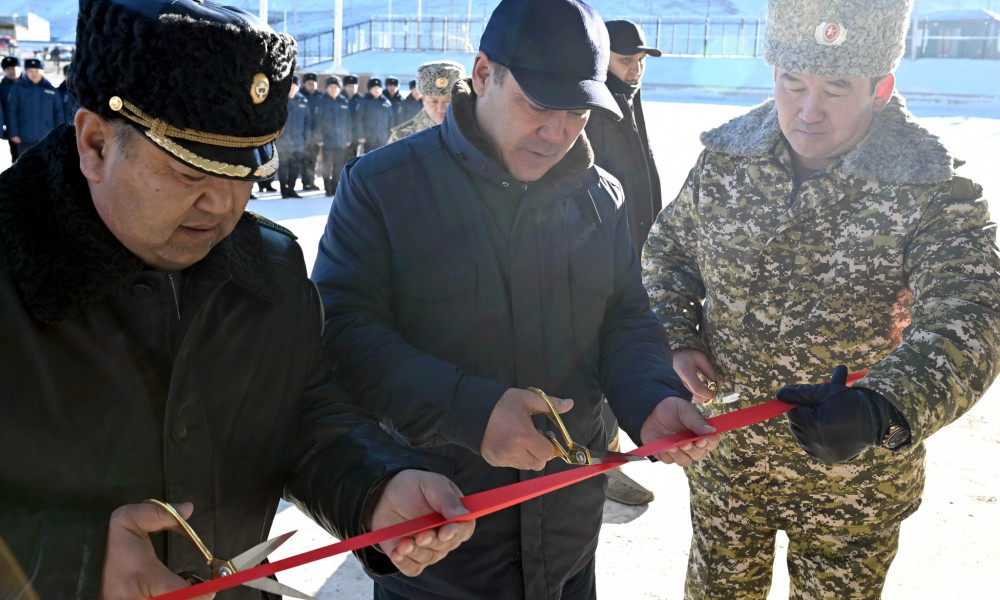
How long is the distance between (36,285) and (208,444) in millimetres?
403

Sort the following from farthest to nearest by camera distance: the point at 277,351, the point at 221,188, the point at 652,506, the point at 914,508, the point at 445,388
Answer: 1. the point at 652,506
2. the point at 914,508
3. the point at 445,388
4. the point at 277,351
5. the point at 221,188

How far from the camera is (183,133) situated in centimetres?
141

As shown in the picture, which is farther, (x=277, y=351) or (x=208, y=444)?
(x=277, y=351)

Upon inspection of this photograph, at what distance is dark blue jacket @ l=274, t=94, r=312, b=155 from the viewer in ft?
53.9

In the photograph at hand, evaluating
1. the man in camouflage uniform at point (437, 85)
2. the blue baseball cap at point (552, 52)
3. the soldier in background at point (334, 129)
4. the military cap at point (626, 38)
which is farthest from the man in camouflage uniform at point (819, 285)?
the soldier in background at point (334, 129)

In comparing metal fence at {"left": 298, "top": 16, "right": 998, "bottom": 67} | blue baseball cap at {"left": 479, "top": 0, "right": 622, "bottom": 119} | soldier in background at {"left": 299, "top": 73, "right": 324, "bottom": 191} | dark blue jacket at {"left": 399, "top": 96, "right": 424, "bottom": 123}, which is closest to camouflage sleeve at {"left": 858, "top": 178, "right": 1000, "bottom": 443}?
blue baseball cap at {"left": 479, "top": 0, "right": 622, "bottom": 119}

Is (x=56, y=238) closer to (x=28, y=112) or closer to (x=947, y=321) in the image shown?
(x=947, y=321)

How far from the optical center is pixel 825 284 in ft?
8.47

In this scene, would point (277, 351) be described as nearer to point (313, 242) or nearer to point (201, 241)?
point (201, 241)

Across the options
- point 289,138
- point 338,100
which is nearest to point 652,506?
point 289,138

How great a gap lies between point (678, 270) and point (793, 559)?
969 mm

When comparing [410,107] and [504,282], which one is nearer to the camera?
[504,282]

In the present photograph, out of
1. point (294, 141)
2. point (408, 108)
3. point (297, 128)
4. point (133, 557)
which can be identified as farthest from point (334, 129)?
point (133, 557)

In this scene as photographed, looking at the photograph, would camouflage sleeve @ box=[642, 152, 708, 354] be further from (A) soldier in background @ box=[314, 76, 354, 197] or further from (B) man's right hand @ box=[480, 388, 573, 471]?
(A) soldier in background @ box=[314, 76, 354, 197]
